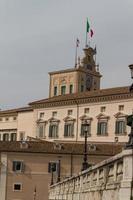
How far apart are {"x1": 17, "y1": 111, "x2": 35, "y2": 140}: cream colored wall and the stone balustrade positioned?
227 feet

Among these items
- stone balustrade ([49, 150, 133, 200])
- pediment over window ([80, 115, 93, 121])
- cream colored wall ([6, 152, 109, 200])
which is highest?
pediment over window ([80, 115, 93, 121])

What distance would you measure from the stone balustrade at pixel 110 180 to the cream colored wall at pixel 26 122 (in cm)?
6929

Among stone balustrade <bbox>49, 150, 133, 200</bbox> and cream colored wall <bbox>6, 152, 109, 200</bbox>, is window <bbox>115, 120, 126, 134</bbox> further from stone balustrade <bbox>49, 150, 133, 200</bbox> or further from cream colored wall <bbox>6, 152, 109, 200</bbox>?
stone balustrade <bbox>49, 150, 133, 200</bbox>

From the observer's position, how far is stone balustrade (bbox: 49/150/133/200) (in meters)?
14.2

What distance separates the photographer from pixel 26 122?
10050cm

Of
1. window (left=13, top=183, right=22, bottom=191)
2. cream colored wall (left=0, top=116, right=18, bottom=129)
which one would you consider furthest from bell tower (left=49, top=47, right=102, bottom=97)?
window (left=13, top=183, right=22, bottom=191)

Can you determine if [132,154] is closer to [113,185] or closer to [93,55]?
[113,185]

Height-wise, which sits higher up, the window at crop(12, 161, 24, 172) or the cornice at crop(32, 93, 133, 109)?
the cornice at crop(32, 93, 133, 109)

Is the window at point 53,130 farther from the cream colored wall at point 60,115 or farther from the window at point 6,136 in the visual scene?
the window at point 6,136

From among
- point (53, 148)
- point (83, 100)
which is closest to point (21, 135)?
point (83, 100)

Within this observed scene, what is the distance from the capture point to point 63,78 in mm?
122188

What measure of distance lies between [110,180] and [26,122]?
8296 cm

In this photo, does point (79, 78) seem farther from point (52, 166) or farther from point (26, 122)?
point (52, 166)

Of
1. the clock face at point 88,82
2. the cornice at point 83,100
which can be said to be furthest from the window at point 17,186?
the clock face at point 88,82
